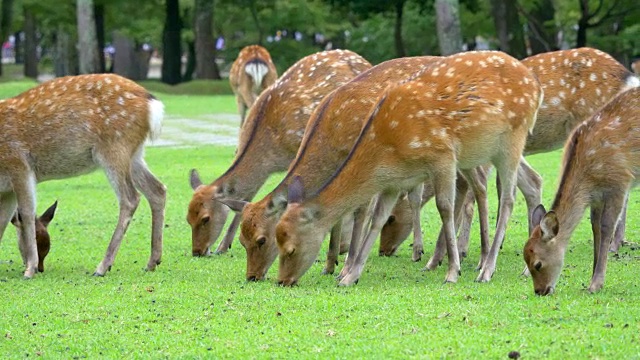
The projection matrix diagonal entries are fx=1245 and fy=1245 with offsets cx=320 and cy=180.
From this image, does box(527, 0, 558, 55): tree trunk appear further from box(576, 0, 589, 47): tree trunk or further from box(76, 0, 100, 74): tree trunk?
box(76, 0, 100, 74): tree trunk

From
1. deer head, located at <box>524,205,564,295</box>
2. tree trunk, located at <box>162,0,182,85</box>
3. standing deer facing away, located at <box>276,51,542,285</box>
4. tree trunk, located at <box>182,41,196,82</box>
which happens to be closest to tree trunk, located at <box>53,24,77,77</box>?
tree trunk, located at <box>182,41,196,82</box>

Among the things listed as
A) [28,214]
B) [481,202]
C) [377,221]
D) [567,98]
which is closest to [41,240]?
[28,214]

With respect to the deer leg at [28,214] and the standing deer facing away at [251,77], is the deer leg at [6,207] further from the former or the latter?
the standing deer facing away at [251,77]

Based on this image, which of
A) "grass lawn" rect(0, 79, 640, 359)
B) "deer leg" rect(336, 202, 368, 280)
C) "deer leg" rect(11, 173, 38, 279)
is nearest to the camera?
"grass lawn" rect(0, 79, 640, 359)

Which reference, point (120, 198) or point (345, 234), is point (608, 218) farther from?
point (120, 198)

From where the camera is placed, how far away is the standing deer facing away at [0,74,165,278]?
963 centimetres

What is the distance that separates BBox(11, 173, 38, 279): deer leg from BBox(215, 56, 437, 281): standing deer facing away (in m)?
1.66

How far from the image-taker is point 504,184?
351 inches

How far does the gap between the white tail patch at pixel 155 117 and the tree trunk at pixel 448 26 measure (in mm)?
21304

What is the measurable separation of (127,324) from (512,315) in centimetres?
224

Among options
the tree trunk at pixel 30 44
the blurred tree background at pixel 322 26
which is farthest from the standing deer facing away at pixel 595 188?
the tree trunk at pixel 30 44

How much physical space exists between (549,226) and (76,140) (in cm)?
385

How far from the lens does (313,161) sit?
879 centimetres

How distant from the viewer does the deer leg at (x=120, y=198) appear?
9.56 m
